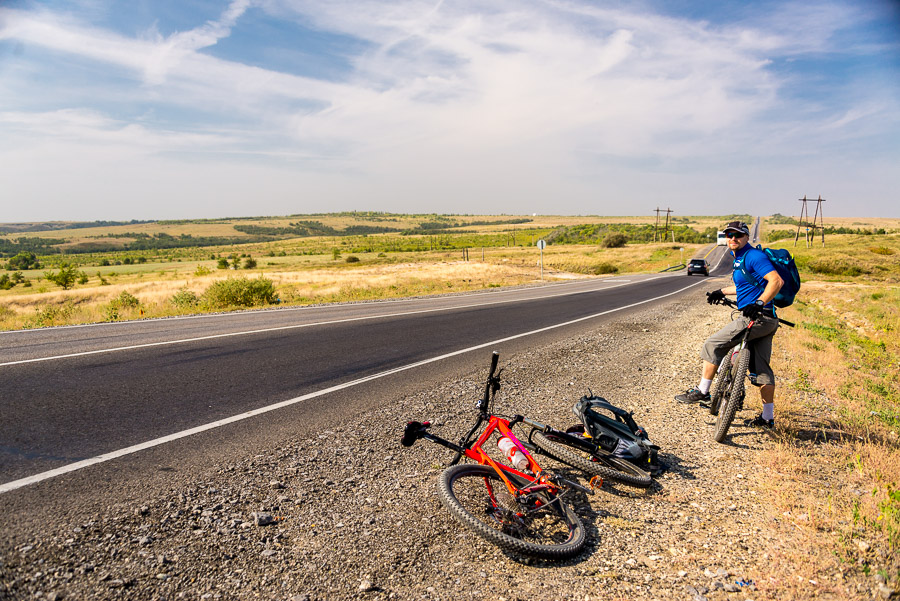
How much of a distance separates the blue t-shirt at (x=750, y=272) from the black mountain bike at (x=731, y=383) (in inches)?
13.3

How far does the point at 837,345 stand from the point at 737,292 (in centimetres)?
801

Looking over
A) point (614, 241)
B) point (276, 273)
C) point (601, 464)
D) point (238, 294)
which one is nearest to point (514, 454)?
point (601, 464)

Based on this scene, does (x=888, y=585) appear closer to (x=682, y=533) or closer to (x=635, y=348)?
(x=682, y=533)

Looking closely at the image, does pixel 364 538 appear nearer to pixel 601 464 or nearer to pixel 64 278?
pixel 601 464

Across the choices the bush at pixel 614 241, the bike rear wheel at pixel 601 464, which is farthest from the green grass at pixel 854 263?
the bike rear wheel at pixel 601 464

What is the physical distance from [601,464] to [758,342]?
2707 mm

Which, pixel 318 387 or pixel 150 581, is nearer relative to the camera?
pixel 150 581

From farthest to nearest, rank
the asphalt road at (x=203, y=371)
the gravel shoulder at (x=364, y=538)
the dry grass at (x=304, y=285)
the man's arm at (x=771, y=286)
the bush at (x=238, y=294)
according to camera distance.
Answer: the bush at (x=238, y=294) → the dry grass at (x=304, y=285) → the man's arm at (x=771, y=286) → the asphalt road at (x=203, y=371) → the gravel shoulder at (x=364, y=538)

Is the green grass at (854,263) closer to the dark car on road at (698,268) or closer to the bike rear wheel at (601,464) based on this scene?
the dark car on road at (698,268)

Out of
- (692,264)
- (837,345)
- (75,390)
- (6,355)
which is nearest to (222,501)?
(75,390)

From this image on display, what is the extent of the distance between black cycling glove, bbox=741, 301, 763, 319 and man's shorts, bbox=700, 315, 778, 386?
87 mm

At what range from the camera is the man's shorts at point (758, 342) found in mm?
5207

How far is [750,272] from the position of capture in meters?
5.31

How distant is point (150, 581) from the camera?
278cm
